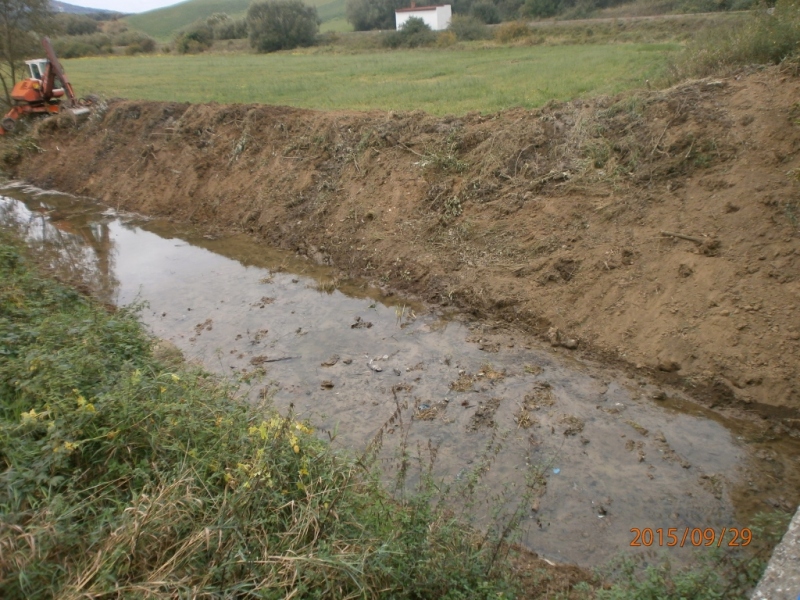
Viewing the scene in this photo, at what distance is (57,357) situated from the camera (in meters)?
4.68

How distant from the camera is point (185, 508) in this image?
136 inches

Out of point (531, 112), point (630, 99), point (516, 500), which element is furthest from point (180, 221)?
point (516, 500)

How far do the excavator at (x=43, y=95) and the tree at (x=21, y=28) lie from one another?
1.94 metres

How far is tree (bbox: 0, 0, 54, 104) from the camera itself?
17.5m

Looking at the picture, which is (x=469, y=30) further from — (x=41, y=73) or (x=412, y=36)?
(x=41, y=73)

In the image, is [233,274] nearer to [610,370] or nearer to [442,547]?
[610,370]

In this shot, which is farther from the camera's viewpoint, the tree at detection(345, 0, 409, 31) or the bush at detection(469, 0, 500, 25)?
the tree at detection(345, 0, 409, 31)

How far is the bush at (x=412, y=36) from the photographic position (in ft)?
108

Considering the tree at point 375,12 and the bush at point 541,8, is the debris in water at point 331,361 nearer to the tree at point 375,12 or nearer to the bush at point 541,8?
the bush at point 541,8

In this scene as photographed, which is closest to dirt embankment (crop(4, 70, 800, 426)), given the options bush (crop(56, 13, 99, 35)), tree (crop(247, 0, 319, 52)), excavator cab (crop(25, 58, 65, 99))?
excavator cab (crop(25, 58, 65, 99))

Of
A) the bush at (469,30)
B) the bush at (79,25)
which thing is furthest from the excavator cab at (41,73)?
the bush at (79,25)

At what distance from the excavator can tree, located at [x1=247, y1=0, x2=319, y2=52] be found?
75.7 ft

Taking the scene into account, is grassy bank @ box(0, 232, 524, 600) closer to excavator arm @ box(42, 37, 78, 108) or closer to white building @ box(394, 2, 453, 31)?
excavator arm @ box(42, 37, 78, 108)
